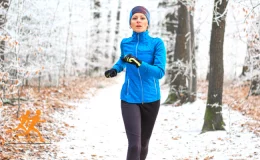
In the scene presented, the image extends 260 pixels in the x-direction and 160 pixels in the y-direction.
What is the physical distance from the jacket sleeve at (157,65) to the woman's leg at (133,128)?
48 cm

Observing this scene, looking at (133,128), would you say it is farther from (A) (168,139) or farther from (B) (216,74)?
(B) (216,74)

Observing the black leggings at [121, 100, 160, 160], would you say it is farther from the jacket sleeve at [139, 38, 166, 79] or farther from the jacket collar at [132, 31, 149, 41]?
the jacket collar at [132, 31, 149, 41]

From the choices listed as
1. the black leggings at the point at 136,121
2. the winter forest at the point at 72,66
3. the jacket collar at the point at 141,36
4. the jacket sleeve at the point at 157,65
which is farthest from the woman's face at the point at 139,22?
the winter forest at the point at 72,66

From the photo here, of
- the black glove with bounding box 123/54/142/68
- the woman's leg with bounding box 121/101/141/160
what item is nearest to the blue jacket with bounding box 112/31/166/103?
the woman's leg with bounding box 121/101/141/160

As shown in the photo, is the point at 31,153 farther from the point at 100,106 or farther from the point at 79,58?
the point at 79,58

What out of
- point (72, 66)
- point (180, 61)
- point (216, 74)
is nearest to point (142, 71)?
point (216, 74)

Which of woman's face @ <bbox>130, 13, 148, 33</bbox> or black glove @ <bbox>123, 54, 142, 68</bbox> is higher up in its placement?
woman's face @ <bbox>130, 13, 148, 33</bbox>

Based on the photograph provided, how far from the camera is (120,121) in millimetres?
10453

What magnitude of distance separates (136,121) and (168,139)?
448 cm

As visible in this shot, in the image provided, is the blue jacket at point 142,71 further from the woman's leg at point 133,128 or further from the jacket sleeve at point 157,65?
the woman's leg at point 133,128

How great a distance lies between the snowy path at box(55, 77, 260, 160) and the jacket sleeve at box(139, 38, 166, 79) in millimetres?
2998

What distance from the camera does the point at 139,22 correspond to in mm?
3930

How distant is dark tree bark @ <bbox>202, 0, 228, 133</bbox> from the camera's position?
25.6 feet

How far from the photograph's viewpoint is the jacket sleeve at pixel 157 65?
3.65 metres
